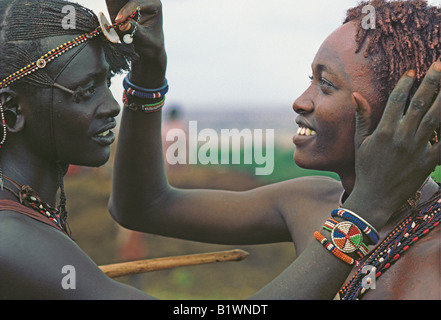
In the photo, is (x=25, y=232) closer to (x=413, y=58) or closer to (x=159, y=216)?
(x=159, y=216)

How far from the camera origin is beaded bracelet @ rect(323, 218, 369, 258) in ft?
6.98

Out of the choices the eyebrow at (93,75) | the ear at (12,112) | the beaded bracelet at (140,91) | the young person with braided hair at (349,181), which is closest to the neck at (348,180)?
the young person with braided hair at (349,181)

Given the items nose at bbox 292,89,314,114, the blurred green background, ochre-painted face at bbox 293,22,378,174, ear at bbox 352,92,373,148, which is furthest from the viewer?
the blurred green background

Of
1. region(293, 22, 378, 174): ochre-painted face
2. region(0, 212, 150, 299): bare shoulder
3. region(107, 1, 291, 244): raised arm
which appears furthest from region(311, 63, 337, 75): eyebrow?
region(0, 212, 150, 299): bare shoulder

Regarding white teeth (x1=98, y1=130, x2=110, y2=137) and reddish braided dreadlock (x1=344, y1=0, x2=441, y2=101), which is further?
white teeth (x1=98, y1=130, x2=110, y2=137)

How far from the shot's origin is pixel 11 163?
2.47 meters

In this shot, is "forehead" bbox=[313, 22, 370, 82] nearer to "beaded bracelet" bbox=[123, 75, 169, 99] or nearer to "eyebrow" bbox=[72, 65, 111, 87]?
"beaded bracelet" bbox=[123, 75, 169, 99]

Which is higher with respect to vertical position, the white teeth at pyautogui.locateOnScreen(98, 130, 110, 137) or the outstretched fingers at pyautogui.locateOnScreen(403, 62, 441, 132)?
the outstretched fingers at pyautogui.locateOnScreen(403, 62, 441, 132)

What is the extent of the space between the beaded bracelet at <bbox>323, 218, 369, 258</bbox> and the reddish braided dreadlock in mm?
658

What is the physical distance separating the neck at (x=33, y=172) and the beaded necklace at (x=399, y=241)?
54.4 inches

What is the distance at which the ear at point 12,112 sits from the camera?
7.94 feet

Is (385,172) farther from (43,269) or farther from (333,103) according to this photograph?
(43,269)

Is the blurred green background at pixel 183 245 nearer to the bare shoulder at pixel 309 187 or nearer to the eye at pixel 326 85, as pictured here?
the bare shoulder at pixel 309 187

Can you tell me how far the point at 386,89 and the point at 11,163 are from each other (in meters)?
1.65
